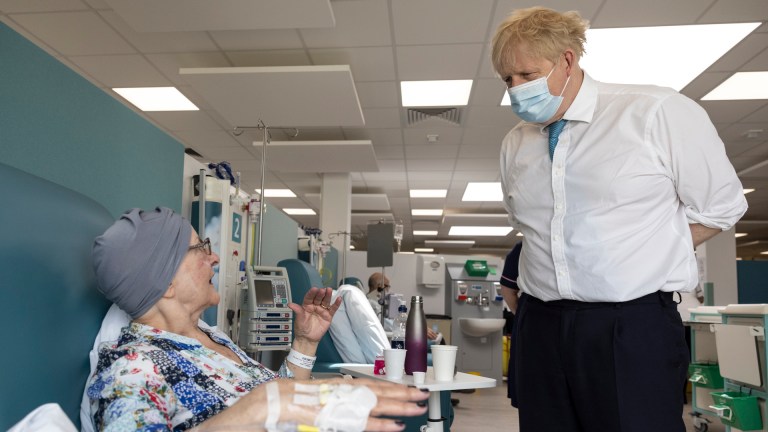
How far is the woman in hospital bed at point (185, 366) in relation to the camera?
0.92 m

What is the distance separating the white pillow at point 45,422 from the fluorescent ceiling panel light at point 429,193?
9.08m

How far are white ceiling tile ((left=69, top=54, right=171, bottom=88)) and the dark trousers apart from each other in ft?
15.0

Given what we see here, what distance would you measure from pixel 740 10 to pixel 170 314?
4.12 meters

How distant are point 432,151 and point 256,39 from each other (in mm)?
3485

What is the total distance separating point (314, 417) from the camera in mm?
897

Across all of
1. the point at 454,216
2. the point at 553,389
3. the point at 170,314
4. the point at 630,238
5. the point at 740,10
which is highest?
the point at 740,10

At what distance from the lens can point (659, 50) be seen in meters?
4.50

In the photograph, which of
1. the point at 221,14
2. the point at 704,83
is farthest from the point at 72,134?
the point at 704,83

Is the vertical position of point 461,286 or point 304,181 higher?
point 304,181

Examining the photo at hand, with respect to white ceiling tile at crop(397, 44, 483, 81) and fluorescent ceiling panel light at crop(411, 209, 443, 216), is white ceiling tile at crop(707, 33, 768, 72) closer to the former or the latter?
white ceiling tile at crop(397, 44, 483, 81)

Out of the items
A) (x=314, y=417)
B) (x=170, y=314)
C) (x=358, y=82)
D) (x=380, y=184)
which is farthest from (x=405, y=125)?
(x=314, y=417)

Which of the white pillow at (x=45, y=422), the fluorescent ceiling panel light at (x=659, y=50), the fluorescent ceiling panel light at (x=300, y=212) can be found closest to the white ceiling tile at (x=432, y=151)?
the fluorescent ceiling panel light at (x=659, y=50)

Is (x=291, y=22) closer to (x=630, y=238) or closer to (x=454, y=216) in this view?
(x=630, y=238)

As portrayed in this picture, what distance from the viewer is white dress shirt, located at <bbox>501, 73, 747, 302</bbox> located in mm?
1337
